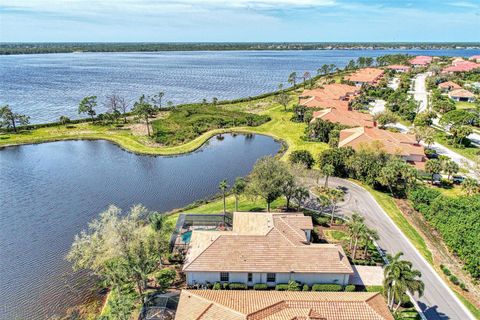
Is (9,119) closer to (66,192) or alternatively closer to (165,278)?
(66,192)

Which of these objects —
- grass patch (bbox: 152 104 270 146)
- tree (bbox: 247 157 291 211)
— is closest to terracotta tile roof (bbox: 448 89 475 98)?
grass patch (bbox: 152 104 270 146)

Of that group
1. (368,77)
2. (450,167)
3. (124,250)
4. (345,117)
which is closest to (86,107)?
(345,117)

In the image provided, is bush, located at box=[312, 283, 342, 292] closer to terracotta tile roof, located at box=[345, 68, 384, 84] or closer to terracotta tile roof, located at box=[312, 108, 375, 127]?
terracotta tile roof, located at box=[312, 108, 375, 127]

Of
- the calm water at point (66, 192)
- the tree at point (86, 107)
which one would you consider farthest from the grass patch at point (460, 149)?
the tree at point (86, 107)

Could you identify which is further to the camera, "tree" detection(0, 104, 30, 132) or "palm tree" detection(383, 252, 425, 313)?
"tree" detection(0, 104, 30, 132)

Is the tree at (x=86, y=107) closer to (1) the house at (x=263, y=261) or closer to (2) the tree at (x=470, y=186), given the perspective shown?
(1) the house at (x=263, y=261)

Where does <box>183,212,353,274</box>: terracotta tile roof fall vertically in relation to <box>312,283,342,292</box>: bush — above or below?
above
